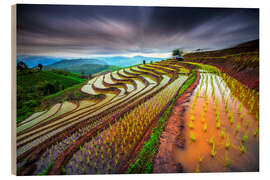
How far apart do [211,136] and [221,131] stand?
7.4 inches

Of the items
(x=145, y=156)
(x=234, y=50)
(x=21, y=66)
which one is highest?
(x=234, y=50)

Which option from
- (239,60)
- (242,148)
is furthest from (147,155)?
(239,60)

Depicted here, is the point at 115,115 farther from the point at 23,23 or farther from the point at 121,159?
the point at 23,23

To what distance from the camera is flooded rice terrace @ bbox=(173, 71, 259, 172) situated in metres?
1.37

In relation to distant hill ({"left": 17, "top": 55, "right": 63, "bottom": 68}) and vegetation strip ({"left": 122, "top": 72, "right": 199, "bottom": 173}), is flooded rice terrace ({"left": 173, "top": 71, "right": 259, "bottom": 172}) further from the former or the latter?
distant hill ({"left": 17, "top": 55, "right": 63, "bottom": 68})

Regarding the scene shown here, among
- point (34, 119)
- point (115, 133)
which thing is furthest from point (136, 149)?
point (34, 119)

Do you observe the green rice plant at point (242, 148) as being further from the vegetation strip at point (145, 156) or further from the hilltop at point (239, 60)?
the vegetation strip at point (145, 156)

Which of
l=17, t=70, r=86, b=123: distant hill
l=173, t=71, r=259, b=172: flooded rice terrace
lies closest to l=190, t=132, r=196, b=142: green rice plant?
l=173, t=71, r=259, b=172: flooded rice terrace

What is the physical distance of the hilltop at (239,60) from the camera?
176 centimetres

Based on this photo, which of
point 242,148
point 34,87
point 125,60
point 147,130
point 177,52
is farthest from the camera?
point 125,60

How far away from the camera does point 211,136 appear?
58.9 inches

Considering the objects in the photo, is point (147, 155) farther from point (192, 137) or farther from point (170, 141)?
point (192, 137)

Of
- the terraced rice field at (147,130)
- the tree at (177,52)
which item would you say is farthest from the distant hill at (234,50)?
the terraced rice field at (147,130)

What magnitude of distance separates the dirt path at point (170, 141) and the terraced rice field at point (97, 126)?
26 cm
